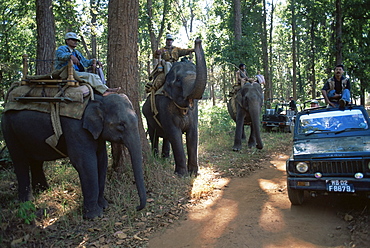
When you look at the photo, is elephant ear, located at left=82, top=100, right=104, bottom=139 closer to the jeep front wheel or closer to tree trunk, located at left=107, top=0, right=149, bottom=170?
tree trunk, located at left=107, top=0, right=149, bottom=170

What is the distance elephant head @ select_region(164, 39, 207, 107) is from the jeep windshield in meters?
2.28

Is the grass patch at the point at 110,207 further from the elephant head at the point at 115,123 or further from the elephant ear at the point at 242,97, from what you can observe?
the elephant ear at the point at 242,97

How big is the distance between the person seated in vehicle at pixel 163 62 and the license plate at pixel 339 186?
4.67m

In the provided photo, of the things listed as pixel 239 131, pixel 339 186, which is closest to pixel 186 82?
pixel 339 186

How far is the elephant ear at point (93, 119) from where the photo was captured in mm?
4902

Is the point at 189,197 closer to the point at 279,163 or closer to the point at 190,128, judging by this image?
the point at 190,128

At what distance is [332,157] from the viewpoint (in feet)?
15.5

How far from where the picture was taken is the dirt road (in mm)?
4162

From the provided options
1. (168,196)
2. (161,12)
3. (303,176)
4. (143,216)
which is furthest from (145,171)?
(161,12)

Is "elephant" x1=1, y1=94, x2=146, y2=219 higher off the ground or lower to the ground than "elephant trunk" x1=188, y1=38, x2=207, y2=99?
lower

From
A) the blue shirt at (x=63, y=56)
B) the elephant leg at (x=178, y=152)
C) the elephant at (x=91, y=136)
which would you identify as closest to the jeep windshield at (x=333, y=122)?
the elephant leg at (x=178, y=152)

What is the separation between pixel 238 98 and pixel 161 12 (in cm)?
1565

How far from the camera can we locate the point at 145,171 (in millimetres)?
6453

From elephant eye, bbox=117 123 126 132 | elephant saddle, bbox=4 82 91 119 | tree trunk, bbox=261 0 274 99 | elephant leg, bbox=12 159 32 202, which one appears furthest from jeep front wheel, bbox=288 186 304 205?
tree trunk, bbox=261 0 274 99
